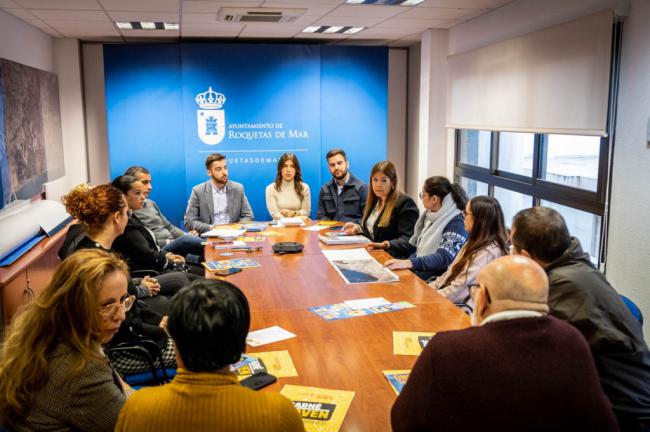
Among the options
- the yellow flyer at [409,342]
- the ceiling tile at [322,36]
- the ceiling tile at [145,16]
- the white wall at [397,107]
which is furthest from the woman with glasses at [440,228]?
the white wall at [397,107]

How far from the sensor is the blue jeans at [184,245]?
544 cm

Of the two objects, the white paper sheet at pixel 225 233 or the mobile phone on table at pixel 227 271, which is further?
the white paper sheet at pixel 225 233

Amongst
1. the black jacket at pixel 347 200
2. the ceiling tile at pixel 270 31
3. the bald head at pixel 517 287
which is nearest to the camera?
the bald head at pixel 517 287

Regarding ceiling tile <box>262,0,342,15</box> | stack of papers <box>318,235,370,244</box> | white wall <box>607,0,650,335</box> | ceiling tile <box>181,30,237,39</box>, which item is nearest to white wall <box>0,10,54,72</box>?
ceiling tile <box>181,30,237,39</box>

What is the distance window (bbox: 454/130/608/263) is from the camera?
459 centimetres

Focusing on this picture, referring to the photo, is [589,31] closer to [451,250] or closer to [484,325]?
[451,250]

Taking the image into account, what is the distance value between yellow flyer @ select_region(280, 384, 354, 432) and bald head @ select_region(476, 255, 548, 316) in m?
0.62

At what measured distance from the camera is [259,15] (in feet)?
18.9

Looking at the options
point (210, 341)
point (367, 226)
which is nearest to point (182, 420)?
point (210, 341)

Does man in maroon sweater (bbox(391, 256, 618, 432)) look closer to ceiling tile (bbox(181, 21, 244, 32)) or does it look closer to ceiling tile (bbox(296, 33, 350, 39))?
ceiling tile (bbox(181, 21, 244, 32))

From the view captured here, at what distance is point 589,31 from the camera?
4.19 metres

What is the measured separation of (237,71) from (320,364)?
558 cm

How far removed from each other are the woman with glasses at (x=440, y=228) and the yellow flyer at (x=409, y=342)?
4.07 feet

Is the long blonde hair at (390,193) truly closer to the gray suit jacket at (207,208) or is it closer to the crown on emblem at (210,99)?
the gray suit jacket at (207,208)
